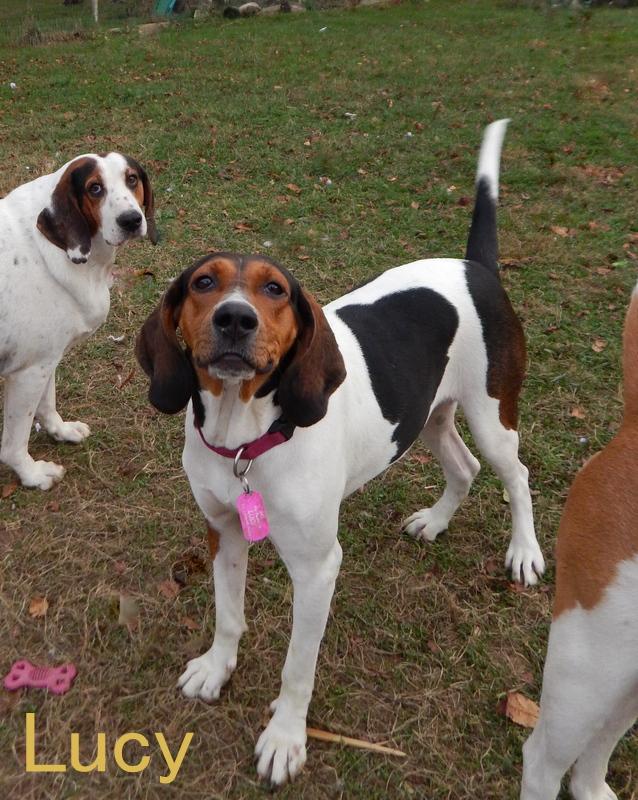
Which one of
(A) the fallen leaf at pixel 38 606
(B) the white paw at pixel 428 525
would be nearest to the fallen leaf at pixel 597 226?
(B) the white paw at pixel 428 525

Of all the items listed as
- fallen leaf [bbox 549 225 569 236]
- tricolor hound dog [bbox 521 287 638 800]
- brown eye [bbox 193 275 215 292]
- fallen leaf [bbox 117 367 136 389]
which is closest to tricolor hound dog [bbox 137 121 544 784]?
brown eye [bbox 193 275 215 292]

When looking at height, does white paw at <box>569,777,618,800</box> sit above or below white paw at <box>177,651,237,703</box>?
below

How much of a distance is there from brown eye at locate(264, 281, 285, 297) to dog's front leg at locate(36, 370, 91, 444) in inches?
88.4

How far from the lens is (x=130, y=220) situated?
3.34m

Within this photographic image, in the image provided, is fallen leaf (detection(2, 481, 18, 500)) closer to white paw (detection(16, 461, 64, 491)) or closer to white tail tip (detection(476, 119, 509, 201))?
white paw (detection(16, 461, 64, 491))

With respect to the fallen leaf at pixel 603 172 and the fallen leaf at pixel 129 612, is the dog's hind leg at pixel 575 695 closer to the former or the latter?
the fallen leaf at pixel 129 612

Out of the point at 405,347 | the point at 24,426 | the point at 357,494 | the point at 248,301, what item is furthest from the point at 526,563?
the point at 24,426

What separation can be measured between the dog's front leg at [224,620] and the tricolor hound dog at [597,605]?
3.86 feet

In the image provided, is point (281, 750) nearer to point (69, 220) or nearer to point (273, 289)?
point (273, 289)

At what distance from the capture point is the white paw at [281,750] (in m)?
2.50

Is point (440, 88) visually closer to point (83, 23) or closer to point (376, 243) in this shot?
point (376, 243)

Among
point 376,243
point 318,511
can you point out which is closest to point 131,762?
point 318,511

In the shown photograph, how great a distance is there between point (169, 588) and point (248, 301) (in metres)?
1.72

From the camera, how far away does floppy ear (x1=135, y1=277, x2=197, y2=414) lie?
84.2 inches
